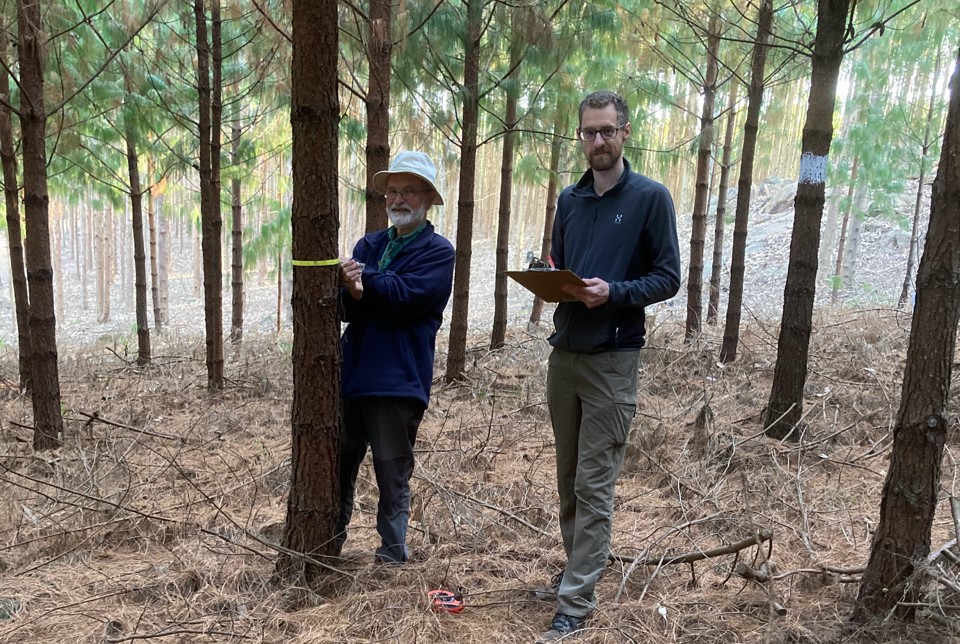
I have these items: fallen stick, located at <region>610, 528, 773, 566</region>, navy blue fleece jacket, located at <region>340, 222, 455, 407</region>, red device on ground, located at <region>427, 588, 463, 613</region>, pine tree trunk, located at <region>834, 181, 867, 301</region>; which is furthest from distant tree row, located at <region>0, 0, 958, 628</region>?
pine tree trunk, located at <region>834, 181, 867, 301</region>

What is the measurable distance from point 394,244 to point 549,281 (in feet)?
2.58

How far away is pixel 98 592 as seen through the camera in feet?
8.50

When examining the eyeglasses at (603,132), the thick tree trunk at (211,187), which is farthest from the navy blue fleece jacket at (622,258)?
the thick tree trunk at (211,187)

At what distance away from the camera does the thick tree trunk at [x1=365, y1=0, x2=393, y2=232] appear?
14.1ft

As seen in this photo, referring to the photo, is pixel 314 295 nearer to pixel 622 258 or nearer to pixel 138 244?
pixel 622 258

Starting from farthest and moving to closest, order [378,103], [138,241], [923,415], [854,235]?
[854,235], [138,241], [378,103], [923,415]

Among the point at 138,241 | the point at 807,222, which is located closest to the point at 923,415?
the point at 807,222

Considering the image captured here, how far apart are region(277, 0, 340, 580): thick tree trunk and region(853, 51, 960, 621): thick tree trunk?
2039mm

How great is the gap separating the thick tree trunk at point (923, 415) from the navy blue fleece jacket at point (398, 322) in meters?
1.70

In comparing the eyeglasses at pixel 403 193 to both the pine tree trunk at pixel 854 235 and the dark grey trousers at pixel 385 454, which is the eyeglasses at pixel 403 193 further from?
the pine tree trunk at pixel 854 235

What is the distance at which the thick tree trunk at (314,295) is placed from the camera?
233 centimetres

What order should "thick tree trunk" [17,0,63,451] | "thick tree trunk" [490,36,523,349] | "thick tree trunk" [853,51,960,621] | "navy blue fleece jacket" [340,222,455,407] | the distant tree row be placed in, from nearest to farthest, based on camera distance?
1. "thick tree trunk" [853,51,960,621]
2. the distant tree row
3. "navy blue fleece jacket" [340,222,455,407]
4. "thick tree trunk" [17,0,63,451]
5. "thick tree trunk" [490,36,523,349]

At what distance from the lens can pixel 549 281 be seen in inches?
91.3

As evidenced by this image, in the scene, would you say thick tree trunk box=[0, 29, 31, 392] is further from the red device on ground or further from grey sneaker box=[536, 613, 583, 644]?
grey sneaker box=[536, 613, 583, 644]
